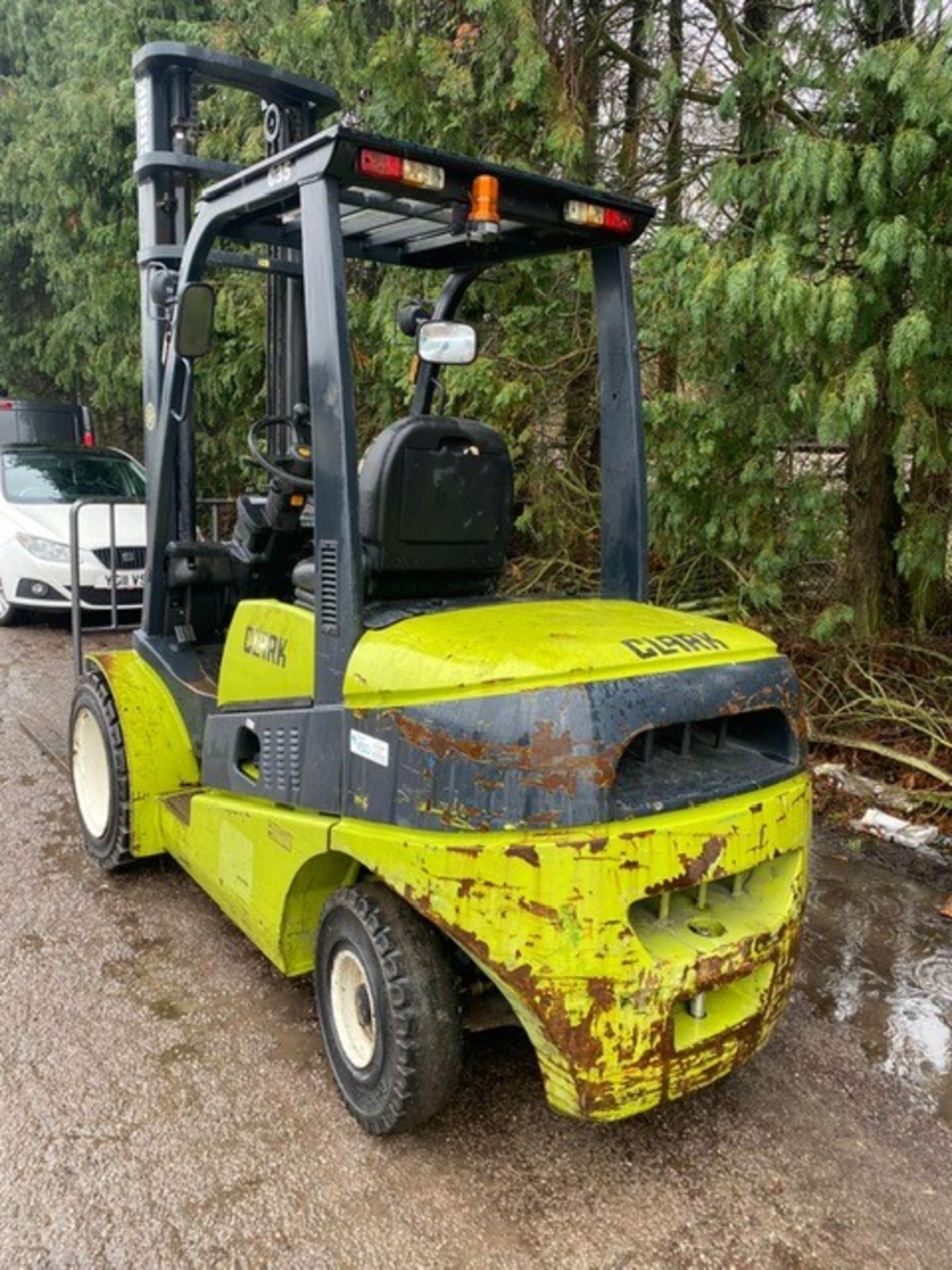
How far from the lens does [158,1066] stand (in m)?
3.04

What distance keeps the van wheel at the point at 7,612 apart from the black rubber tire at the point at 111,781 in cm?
575

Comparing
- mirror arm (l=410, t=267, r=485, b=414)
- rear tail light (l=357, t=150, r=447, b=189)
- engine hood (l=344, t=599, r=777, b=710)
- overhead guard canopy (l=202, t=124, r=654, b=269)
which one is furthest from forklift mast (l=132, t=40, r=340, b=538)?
engine hood (l=344, t=599, r=777, b=710)

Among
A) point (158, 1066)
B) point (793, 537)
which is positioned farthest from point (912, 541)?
point (158, 1066)

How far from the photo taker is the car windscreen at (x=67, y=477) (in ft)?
32.6

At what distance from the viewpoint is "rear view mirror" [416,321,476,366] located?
293 cm

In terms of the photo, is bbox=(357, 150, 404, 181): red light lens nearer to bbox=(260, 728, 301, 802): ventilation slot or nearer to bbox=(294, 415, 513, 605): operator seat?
bbox=(294, 415, 513, 605): operator seat

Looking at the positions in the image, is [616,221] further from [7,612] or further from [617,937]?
[7,612]

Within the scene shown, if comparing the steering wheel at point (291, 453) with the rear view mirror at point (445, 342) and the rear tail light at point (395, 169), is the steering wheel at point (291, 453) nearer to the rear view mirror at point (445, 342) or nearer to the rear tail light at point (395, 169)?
the rear view mirror at point (445, 342)

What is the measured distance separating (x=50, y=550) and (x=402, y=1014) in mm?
7849

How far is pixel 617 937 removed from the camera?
2291 millimetres

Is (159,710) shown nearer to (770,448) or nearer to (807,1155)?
(807,1155)

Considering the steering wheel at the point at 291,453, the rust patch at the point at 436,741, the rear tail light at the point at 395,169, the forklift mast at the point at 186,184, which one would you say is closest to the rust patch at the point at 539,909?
→ the rust patch at the point at 436,741

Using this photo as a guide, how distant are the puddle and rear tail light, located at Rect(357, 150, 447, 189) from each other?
2948 mm

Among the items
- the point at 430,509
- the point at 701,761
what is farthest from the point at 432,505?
the point at 701,761
